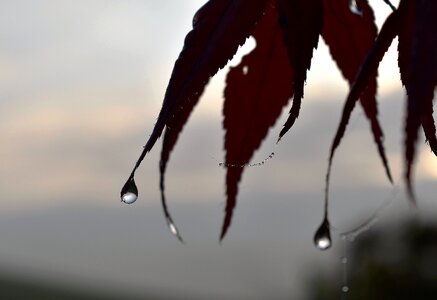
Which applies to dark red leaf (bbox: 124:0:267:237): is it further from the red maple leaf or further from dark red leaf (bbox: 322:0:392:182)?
dark red leaf (bbox: 322:0:392:182)

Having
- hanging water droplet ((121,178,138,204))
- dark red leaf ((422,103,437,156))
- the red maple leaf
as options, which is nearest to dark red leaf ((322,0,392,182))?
the red maple leaf

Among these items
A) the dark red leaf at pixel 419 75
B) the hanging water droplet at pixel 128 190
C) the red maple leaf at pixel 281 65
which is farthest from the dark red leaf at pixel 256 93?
the dark red leaf at pixel 419 75

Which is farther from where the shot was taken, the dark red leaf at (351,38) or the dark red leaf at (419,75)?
the dark red leaf at (351,38)

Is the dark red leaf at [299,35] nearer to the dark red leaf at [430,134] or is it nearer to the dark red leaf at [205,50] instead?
the dark red leaf at [205,50]

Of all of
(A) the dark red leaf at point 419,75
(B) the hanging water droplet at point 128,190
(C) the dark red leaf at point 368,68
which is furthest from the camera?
(B) the hanging water droplet at point 128,190

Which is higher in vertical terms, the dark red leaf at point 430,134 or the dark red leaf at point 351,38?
the dark red leaf at point 351,38

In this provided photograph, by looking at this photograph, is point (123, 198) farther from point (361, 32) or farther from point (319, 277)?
point (319, 277)

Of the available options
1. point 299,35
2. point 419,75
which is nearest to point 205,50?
point 299,35

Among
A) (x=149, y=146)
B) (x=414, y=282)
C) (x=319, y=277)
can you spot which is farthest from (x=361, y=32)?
(x=319, y=277)
